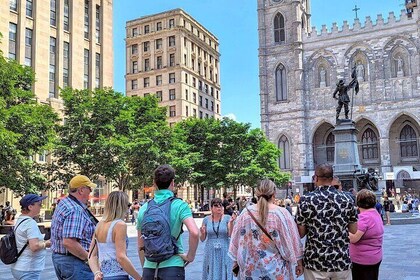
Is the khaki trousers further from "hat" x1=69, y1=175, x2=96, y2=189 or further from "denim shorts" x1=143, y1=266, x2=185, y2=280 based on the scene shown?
"hat" x1=69, y1=175, x2=96, y2=189

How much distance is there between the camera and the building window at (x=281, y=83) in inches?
2591

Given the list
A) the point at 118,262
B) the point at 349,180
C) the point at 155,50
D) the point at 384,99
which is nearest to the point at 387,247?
the point at 349,180

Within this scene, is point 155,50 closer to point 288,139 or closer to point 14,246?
point 288,139

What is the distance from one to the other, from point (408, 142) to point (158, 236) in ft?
205

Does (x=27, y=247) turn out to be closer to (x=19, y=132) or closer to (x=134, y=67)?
(x=19, y=132)

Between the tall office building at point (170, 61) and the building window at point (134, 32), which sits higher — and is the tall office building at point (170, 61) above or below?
below

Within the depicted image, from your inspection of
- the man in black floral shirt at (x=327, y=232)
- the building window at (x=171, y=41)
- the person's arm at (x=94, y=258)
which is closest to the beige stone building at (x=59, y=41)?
the building window at (x=171, y=41)

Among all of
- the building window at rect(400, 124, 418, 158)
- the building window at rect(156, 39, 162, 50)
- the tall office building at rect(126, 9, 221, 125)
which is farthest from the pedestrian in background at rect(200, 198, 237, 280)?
the building window at rect(156, 39, 162, 50)

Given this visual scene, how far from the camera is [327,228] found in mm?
4672

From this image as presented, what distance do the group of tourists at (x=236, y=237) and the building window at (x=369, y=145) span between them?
6057 centimetres

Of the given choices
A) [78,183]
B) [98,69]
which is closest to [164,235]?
[78,183]

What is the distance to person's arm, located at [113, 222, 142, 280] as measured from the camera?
4.35 metres

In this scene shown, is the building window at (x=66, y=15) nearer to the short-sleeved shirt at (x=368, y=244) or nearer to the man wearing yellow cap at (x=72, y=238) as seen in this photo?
the man wearing yellow cap at (x=72, y=238)

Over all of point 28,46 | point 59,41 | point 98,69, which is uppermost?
point 59,41
